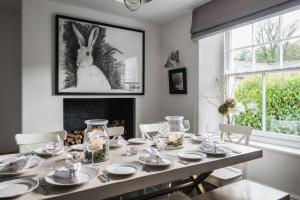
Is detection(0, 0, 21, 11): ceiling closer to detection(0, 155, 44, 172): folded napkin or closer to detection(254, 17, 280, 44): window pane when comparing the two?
detection(0, 155, 44, 172): folded napkin

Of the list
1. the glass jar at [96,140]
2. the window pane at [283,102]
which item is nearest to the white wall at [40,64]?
the glass jar at [96,140]

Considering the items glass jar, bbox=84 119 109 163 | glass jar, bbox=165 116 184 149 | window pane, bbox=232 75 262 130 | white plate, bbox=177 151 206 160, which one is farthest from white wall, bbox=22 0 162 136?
window pane, bbox=232 75 262 130

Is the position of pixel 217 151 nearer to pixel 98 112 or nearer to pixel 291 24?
pixel 291 24

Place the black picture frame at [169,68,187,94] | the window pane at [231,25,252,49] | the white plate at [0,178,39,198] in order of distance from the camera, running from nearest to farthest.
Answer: the white plate at [0,178,39,198] → the window pane at [231,25,252,49] → the black picture frame at [169,68,187,94]

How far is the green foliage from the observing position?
240 centimetres

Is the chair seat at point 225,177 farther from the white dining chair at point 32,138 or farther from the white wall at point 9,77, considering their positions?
the white wall at point 9,77

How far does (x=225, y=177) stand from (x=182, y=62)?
72.6 inches

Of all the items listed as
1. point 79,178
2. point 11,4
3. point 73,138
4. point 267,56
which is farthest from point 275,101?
point 11,4

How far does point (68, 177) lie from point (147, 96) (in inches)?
102

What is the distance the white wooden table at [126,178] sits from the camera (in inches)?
41.9

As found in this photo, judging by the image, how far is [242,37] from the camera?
2949mm

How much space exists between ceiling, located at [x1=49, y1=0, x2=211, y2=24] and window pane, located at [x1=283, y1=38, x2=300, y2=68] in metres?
1.14

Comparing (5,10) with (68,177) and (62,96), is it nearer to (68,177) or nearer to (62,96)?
(62,96)

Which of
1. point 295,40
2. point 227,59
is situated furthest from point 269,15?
point 227,59
